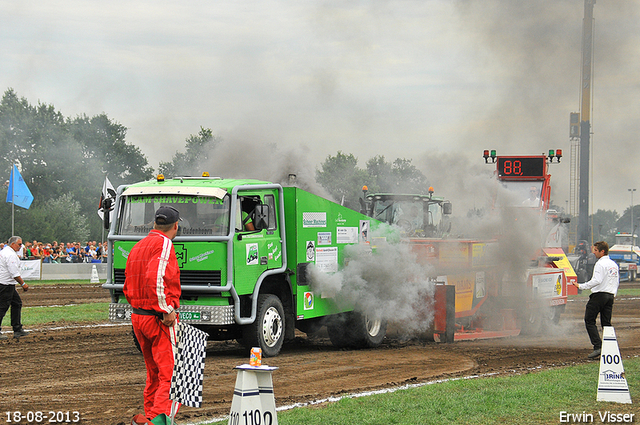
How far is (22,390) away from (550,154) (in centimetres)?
1585

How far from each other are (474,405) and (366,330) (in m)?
5.49

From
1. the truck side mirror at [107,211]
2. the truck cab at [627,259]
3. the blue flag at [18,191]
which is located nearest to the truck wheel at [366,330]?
the truck side mirror at [107,211]

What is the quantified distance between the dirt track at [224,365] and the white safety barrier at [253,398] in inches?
83.8

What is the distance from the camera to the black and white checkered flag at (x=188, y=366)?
6.07 meters

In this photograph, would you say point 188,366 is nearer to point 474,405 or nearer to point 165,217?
point 165,217

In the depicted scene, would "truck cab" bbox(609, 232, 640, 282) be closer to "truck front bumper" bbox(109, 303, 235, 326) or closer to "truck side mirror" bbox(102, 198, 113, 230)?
"truck front bumper" bbox(109, 303, 235, 326)

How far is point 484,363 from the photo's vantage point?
1143cm

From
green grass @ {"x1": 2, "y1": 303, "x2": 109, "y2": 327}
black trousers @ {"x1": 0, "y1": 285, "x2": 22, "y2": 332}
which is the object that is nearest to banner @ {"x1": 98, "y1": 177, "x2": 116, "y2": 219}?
black trousers @ {"x1": 0, "y1": 285, "x2": 22, "y2": 332}

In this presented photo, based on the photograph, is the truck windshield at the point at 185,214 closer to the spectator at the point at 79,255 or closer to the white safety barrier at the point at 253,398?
the white safety barrier at the point at 253,398

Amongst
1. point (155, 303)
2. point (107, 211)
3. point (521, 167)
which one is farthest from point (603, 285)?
point (521, 167)

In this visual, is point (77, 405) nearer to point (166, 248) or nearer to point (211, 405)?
point (211, 405)

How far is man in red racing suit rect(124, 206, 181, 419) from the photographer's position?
5953 millimetres

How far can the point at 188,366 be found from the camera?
241 inches

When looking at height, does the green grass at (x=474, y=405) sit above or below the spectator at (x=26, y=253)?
below
